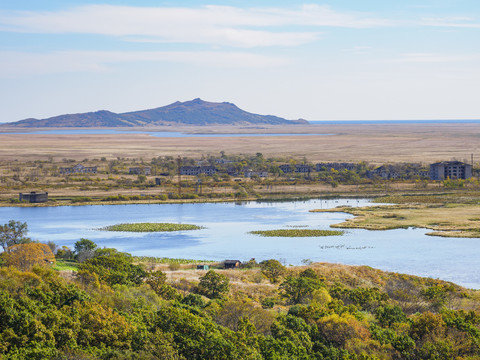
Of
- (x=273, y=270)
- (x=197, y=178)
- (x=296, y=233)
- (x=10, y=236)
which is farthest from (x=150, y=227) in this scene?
(x=197, y=178)

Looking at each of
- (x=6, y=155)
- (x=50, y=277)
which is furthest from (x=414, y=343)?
(x=6, y=155)

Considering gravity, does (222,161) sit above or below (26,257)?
above

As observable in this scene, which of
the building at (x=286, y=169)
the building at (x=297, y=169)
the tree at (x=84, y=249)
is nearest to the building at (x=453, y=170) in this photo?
the building at (x=297, y=169)

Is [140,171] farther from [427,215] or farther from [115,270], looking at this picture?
[115,270]

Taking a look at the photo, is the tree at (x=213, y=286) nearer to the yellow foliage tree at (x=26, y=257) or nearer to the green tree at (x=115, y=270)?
the green tree at (x=115, y=270)

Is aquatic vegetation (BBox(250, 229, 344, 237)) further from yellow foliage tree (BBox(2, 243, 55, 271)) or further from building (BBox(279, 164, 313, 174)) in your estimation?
building (BBox(279, 164, 313, 174))

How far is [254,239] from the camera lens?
44.4 m

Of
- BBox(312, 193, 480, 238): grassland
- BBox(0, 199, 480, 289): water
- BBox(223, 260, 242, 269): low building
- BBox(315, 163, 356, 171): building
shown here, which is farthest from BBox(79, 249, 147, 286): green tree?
BBox(315, 163, 356, 171): building

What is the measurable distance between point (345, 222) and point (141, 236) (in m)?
14.8

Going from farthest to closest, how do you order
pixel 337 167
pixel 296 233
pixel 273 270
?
pixel 337 167 < pixel 296 233 < pixel 273 270

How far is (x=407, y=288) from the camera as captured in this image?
28.9 meters

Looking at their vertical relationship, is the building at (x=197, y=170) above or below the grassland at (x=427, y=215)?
above

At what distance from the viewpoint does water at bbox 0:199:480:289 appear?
122ft

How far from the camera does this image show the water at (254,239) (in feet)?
122
